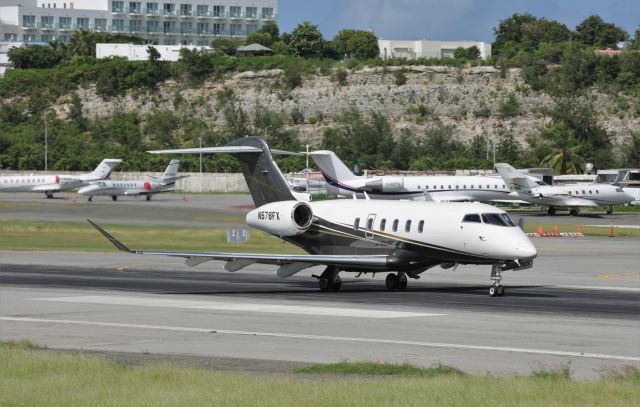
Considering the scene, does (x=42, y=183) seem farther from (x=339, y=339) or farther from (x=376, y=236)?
(x=339, y=339)

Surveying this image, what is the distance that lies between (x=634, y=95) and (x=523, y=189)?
252 ft

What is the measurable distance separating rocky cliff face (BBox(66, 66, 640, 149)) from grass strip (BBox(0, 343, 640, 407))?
143 metres

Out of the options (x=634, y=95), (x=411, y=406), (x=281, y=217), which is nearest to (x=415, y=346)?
(x=411, y=406)

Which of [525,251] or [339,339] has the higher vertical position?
[525,251]

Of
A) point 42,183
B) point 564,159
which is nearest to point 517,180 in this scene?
point 564,159

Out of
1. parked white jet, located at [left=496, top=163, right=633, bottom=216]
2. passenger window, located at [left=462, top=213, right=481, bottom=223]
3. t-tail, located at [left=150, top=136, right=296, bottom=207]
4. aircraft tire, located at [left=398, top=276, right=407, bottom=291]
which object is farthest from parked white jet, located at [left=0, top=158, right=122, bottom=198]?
passenger window, located at [left=462, top=213, right=481, bottom=223]

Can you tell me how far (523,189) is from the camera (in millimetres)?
92812

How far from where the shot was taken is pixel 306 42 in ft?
639

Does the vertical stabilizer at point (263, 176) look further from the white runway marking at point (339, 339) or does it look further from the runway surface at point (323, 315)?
the white runway marking at point (339, 339)

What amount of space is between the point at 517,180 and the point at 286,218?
189ft

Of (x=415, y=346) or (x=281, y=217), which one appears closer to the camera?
(x=415, y=346)

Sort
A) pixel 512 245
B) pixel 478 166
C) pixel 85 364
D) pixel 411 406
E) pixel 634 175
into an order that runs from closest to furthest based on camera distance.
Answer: pixel 411 406 < pixel 85 364 < pixel 512 245 < pixel 634 175 < pixel 478 166

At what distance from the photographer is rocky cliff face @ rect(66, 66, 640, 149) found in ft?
531

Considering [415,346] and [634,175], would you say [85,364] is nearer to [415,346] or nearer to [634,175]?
[415,346]
